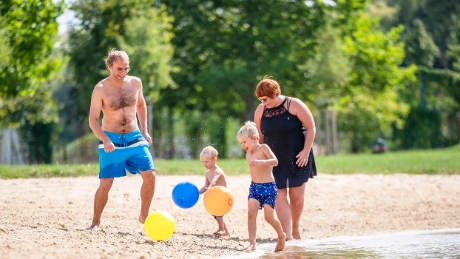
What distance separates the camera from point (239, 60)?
1225 inches

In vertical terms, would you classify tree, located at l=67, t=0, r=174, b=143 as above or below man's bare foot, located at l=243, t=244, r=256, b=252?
above

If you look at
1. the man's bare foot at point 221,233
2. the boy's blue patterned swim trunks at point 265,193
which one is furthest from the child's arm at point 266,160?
the man's bare foot at point 221,233

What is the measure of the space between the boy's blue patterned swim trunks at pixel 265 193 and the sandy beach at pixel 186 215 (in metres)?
0.66

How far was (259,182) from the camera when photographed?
894 centimetres

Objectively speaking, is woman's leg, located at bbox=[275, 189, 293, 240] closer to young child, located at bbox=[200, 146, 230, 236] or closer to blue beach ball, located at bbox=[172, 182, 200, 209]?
young child, located at bbox=[200, 146, 230, 236]

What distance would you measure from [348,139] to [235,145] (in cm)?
737

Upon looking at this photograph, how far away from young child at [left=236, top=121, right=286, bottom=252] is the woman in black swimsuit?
0.77m

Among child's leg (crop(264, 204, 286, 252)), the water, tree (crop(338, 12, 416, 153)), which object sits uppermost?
tree (crop(338, 12, 416, 153))

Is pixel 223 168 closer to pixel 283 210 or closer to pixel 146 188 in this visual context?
pixel 283 210

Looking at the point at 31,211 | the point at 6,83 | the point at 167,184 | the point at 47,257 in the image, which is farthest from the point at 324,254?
the point at 6,83

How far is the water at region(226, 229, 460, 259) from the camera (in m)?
8.52

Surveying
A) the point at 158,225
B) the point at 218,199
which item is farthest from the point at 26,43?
the point at 158,225

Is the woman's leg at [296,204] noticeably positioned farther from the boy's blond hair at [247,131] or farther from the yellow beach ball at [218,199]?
the boy's blond hair at [247,131]

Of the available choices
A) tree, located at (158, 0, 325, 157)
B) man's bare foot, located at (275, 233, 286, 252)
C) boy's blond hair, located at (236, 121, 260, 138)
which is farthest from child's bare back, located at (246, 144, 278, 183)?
tree, located at (158, 0, 325, 157)
